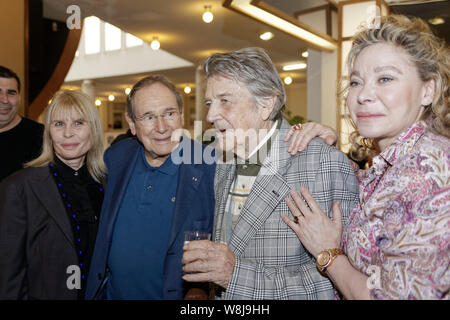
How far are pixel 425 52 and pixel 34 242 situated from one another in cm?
177

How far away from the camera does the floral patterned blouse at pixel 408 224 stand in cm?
99

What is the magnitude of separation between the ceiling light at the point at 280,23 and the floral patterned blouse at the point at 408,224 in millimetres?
3386

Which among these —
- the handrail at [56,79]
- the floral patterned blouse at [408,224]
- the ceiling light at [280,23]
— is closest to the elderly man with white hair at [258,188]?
the floral patterned blouse at [408,224]

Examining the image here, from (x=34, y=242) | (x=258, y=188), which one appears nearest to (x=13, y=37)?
(x=34, y=242)

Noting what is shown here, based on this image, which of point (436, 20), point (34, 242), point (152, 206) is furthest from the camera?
point (436, 20)

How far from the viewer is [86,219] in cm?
187

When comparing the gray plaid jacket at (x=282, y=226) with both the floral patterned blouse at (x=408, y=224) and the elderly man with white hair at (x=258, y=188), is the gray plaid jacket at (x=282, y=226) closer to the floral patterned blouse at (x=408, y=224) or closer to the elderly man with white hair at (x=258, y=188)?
the elderly man with white hair at (x=258, y=188)

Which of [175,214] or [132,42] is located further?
[132,42]

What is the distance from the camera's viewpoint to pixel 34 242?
1.77 m

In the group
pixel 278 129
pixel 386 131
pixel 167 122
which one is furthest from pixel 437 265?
pixel 167 122

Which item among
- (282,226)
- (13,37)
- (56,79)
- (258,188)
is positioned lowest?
(282,226)

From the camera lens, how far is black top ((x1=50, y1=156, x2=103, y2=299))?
5.98 feet

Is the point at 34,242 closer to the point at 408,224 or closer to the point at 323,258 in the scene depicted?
the point at 323,258
